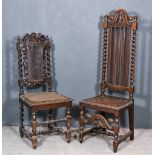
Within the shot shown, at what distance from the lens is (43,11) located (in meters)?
3.28

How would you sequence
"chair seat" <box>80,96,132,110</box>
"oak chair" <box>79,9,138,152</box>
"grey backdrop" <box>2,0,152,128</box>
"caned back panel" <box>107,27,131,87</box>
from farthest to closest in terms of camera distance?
1. "grey backdrop" <box>2,0,152,128</box>
2. "caned back panel" <box>107,27,131,87</box>
3. "oak chair" <box>79,9,138,152</box>
4. "chair seat" <box>80,96,132,110</box>

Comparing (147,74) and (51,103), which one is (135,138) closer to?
(147,74)

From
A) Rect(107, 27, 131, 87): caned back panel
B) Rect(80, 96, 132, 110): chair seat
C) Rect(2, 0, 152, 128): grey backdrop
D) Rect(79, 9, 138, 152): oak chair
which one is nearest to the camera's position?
Rect(80, 96, 132, 110): chair seat

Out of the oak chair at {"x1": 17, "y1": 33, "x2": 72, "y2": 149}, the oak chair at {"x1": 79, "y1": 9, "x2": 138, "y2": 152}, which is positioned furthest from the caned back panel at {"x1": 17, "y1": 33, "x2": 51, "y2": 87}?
the oak chair at {"x1": 79, "y1": 9, "x2": 138, "y2": 152}

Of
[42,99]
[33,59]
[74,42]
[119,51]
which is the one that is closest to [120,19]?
[119,51]

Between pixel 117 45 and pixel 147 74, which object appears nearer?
pixel 117 45

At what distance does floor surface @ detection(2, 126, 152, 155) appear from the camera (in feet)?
8.86

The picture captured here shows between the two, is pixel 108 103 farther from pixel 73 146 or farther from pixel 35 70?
pixel 35 70

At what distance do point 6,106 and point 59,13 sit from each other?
1.24 metres

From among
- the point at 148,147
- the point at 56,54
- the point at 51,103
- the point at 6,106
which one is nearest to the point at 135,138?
the point at 148,147

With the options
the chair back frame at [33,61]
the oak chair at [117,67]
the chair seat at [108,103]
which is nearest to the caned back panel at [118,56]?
the oak chair at [117,67]

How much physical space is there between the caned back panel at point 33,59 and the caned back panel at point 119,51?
64 centimetres

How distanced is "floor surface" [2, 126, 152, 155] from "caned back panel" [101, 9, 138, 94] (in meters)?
0.53

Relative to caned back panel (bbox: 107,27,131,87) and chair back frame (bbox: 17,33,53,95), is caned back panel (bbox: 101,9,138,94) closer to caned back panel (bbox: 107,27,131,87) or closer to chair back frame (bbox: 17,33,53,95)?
caned back panel (bbox: 107,27,131,87)
